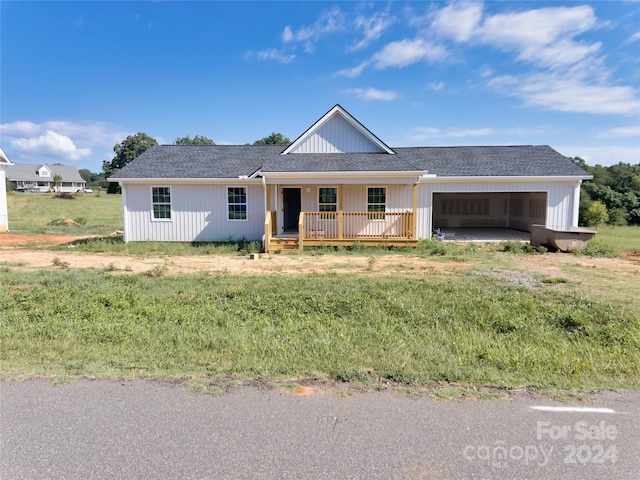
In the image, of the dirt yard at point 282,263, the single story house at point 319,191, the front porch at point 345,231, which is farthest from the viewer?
the single story house at point 319,191

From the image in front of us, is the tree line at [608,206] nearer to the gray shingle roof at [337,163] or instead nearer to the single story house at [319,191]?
the single story house at [319,191]

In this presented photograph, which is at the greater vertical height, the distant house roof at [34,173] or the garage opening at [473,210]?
the distant house roof at [34,173]

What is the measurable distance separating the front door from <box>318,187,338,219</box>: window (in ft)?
5.94

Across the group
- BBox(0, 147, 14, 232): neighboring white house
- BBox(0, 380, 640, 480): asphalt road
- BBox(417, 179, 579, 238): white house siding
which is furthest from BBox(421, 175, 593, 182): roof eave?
BBox(0, 147, 14, 232): neighboring white house

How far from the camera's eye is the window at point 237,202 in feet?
54.7

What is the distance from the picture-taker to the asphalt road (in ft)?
8.98

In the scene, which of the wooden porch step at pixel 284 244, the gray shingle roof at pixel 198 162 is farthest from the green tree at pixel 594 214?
the wooden porch step at pixel 284 244

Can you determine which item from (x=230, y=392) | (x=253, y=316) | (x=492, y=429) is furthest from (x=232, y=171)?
(x=492, y=429)

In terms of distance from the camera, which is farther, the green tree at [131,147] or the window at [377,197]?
the green tree at [131,147]

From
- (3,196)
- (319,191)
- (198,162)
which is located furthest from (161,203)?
(3,196)

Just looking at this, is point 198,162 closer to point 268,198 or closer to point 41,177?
point 268,198

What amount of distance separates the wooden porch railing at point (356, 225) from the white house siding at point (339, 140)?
2.84 metres

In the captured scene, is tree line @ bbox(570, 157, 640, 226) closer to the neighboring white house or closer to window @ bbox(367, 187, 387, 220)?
window @ bbox(367, 187, 387, 220)

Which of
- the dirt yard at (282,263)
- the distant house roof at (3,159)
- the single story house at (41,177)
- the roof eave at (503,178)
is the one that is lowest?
the dirt yard at (282,263)
